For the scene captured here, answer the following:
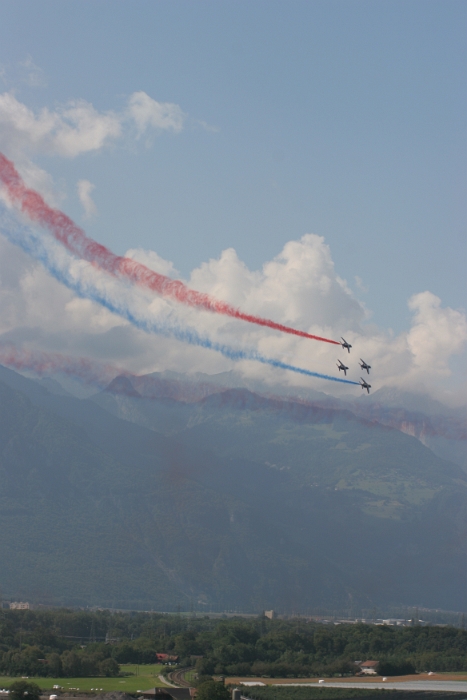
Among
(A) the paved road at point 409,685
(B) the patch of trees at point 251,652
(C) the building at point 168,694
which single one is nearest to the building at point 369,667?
(B) the patch of trees at point 251,652

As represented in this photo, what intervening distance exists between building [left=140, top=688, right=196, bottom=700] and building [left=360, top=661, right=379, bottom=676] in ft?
122

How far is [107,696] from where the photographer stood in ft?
313

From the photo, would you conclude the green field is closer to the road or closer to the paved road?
the road

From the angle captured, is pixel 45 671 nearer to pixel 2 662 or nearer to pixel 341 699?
pixel 2 662

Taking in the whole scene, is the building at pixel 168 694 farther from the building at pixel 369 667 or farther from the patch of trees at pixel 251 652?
the building at pixel 369 667

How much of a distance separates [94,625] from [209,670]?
80378 mm

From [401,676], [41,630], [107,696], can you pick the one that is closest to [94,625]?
[41,630]

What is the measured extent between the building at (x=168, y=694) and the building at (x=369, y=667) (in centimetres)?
3724

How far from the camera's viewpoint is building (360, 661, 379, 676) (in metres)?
132

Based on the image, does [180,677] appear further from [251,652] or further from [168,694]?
[251,652]

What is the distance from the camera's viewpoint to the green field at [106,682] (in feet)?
351

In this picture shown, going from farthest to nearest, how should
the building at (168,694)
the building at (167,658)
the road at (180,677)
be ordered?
the building at (167,658) < the road at (180,677) < the building at (168,694)

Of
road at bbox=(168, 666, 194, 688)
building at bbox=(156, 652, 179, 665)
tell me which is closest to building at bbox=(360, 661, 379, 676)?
road at bbox=(168, 666, 194, 688)

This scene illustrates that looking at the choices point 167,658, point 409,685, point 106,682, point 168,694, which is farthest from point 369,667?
point 168,694
